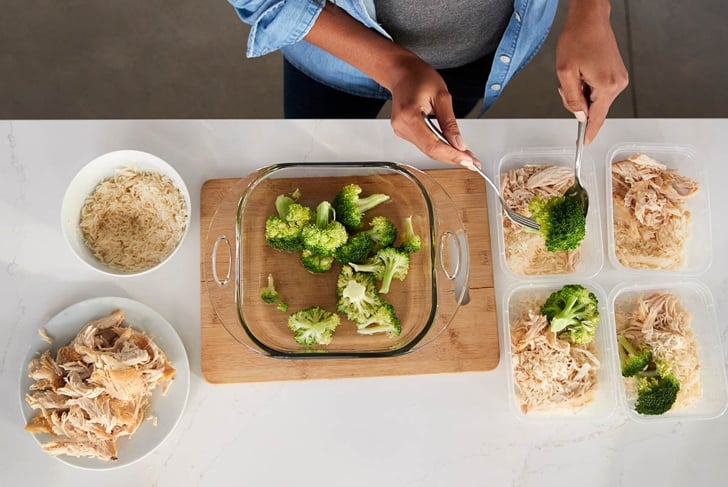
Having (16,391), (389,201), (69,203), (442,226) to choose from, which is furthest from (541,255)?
(16,391)

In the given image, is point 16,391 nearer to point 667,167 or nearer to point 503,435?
point 503,435

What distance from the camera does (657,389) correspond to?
1288 mm

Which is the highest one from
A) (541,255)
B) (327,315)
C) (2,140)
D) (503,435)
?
(2,140)

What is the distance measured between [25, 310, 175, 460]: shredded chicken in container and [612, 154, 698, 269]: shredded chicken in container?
41.8 inches

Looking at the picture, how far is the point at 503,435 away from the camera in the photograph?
1368 mm

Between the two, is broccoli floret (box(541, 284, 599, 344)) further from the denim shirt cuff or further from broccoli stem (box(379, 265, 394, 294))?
the denim shirt cuff

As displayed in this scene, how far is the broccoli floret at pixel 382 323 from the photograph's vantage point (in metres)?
1.31

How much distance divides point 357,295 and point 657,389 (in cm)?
65

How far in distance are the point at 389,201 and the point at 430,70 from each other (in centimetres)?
31

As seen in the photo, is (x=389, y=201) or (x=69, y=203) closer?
(x=69, y=203)

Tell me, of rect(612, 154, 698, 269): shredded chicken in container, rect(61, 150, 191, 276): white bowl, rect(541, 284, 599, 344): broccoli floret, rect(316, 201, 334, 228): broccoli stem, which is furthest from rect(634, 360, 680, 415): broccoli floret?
rect(61, 150, 191, 276): white bowl

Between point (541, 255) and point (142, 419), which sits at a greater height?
point (541, 255)

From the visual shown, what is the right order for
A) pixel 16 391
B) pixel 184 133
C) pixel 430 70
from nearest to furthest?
1. pixel 430 70
2. pixel 16 391
3. pixel 184 133

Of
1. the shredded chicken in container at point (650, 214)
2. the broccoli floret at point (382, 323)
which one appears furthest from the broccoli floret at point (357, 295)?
the shredded chicken in container at point (650, 214)
